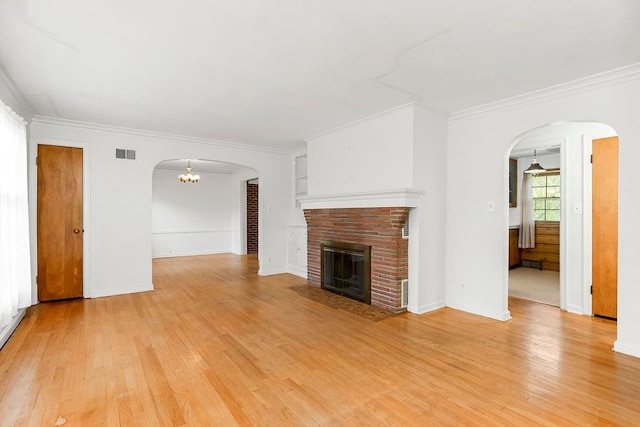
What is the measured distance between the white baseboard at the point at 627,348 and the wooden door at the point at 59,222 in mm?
6550

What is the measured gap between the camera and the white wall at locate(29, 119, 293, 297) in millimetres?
4730

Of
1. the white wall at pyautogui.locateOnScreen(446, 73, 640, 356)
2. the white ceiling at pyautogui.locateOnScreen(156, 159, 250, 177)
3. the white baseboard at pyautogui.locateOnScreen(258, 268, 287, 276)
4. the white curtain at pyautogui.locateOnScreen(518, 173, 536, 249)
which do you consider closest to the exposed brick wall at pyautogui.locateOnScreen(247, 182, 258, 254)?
the white ceiling at pyautogui.locateOnScreen(156, 159, 250, 177)

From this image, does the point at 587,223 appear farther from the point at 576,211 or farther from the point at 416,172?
the point at 416,172

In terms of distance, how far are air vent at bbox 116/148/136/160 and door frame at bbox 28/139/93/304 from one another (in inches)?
14.6

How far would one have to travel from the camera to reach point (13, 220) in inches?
135

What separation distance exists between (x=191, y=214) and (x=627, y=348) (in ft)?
31.1

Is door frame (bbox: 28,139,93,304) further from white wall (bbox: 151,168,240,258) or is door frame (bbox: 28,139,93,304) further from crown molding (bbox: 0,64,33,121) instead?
white wall (bbox: 151,168,240,258)

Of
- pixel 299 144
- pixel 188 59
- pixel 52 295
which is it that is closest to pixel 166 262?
pixel 52 295

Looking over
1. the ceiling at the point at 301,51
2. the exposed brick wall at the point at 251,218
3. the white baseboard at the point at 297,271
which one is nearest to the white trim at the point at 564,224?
the ceiling at the point at 301,51

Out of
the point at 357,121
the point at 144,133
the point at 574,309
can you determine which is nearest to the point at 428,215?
the point at 357,121

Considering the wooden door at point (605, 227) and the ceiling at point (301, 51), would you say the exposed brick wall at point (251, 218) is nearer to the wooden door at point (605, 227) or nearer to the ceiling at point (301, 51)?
the ceiling at point (301, 51)

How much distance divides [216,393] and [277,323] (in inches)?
56.8

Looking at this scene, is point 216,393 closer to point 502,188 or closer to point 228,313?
point 228,313

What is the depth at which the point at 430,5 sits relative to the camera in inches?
79.0
